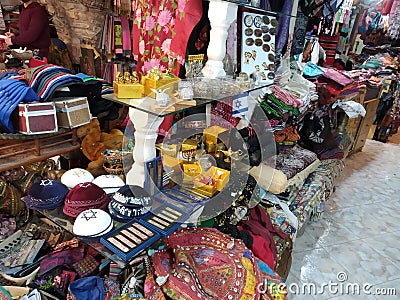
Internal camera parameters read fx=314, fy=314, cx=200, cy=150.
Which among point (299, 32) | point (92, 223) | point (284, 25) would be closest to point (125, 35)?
point (299, 32)

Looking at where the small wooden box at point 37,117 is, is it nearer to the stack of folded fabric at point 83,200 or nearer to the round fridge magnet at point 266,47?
the stack of folded fabric at point 83,200

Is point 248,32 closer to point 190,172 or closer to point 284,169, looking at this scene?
point 190,172

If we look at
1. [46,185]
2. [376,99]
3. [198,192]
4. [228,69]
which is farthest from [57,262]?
[376,99]

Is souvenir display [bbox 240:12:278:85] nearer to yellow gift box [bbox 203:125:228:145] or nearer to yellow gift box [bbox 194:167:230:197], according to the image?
yellow gift box [bbox 203:125:228:145]

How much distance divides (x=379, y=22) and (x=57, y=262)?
5.11 metres

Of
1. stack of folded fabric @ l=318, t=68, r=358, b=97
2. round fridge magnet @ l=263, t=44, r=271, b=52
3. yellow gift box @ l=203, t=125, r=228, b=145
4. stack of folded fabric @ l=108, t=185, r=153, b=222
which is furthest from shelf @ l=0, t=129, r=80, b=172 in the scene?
stack of folded fabric @ l=318, t=68, r=358, b=97

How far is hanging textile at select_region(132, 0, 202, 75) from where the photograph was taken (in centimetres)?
128

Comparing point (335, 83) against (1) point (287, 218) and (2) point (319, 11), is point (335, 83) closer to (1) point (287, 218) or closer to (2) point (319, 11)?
(2) point (319, 11)

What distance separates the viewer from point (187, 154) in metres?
1.31

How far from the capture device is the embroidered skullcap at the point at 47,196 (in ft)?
3.52

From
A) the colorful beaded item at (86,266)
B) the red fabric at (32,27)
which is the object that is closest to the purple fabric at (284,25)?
the colorful beaded item at (86,266)

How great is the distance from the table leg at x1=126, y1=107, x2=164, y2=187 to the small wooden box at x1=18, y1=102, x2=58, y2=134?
1.36 ft

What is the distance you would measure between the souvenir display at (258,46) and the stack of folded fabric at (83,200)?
0.86 m

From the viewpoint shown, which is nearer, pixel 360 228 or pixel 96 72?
pixel 360 228
